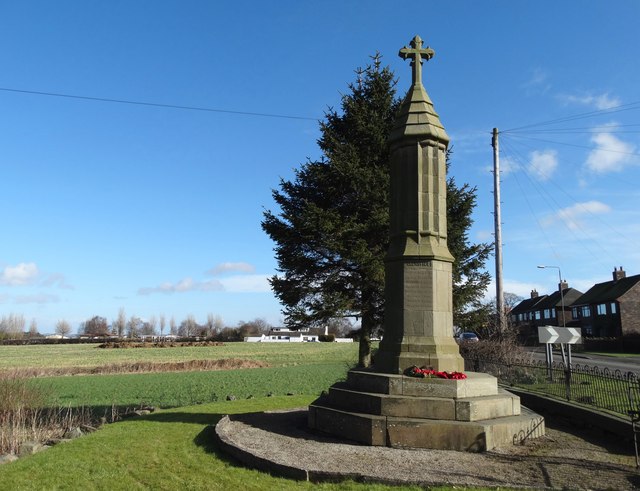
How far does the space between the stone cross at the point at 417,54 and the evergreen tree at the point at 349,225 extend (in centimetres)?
735

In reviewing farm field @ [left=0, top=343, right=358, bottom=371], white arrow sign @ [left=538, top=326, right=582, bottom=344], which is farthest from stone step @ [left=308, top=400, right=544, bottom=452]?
farm field @ [left=0, top=343, right=358, bottom=371]

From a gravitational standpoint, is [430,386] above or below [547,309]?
below

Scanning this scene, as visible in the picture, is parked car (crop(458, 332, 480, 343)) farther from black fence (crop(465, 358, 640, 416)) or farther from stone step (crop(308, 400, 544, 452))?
stone step (crop(308, 400, 544, 452))

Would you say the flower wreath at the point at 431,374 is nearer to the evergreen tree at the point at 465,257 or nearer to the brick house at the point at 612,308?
the evergreen tree at the point at 465,257

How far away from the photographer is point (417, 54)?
1148cm

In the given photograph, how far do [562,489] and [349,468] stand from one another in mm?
2682

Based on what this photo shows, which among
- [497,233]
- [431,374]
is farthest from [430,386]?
[497,233]

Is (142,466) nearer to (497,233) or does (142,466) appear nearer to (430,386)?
(430,386)

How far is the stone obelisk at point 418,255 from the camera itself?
394 inches

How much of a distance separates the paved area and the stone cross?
7.82m

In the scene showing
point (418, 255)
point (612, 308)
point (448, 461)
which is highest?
point (612, 308)

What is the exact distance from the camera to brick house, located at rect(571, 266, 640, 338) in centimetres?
5569

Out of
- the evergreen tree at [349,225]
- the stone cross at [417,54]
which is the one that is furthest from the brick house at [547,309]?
the stone cross at [417,54]

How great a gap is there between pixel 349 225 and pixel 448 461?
1180 cm
